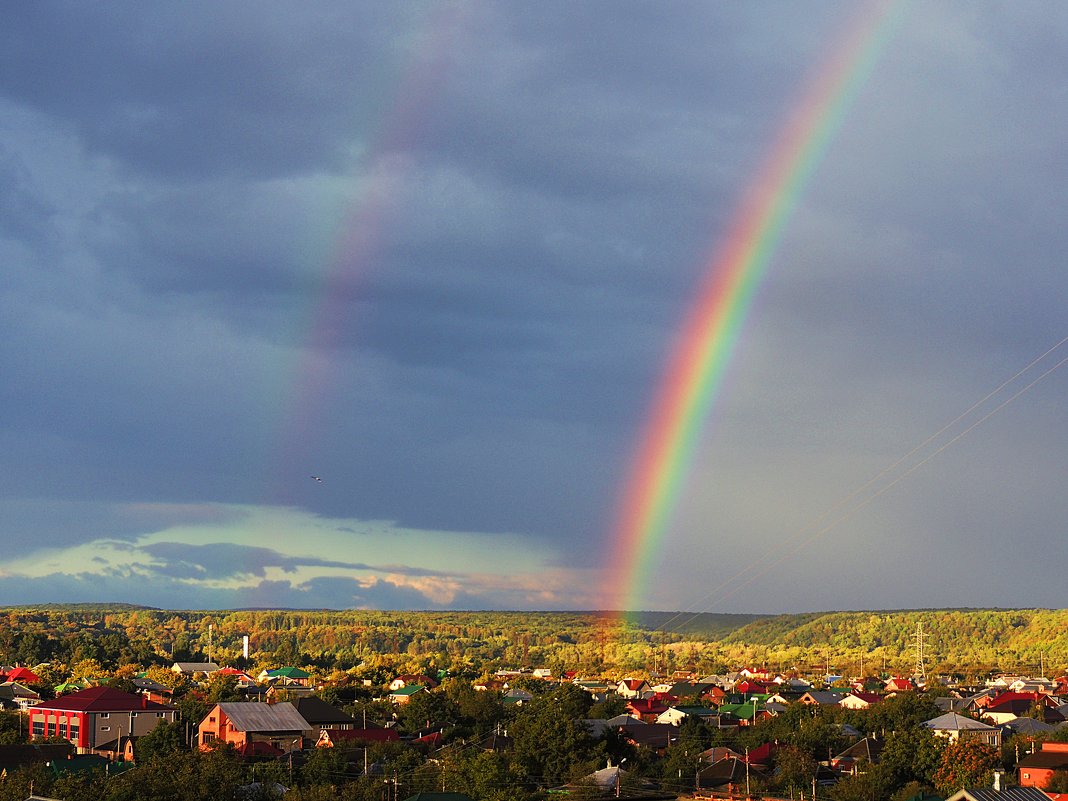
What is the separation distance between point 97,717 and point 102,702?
48.3 inches

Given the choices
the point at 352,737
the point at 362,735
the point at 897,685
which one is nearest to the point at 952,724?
the point at 362,735

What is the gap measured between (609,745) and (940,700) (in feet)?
156

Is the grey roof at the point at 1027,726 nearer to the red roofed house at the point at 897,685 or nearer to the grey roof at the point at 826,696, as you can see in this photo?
the grey roof at the point at 826,696

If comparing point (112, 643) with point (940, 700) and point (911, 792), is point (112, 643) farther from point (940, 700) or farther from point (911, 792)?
point (911, 792)

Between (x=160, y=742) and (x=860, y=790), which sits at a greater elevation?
(x=160, y=742)

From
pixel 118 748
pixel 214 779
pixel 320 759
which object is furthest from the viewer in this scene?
pixel 118 748

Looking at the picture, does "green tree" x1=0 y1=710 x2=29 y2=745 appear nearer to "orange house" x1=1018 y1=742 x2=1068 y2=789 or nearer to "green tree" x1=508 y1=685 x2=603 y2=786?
"green tree" x1=508 y1=685 x2=603 y2=786

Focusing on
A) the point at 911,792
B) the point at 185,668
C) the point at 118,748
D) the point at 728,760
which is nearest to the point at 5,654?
the point at 185,668

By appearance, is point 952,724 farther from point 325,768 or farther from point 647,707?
point 325,768

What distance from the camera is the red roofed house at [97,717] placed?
2908 inches

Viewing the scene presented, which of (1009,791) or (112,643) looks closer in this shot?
(1009,791)

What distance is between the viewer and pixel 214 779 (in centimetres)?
4125

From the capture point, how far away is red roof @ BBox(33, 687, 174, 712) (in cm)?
7506

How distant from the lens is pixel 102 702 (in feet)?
248
